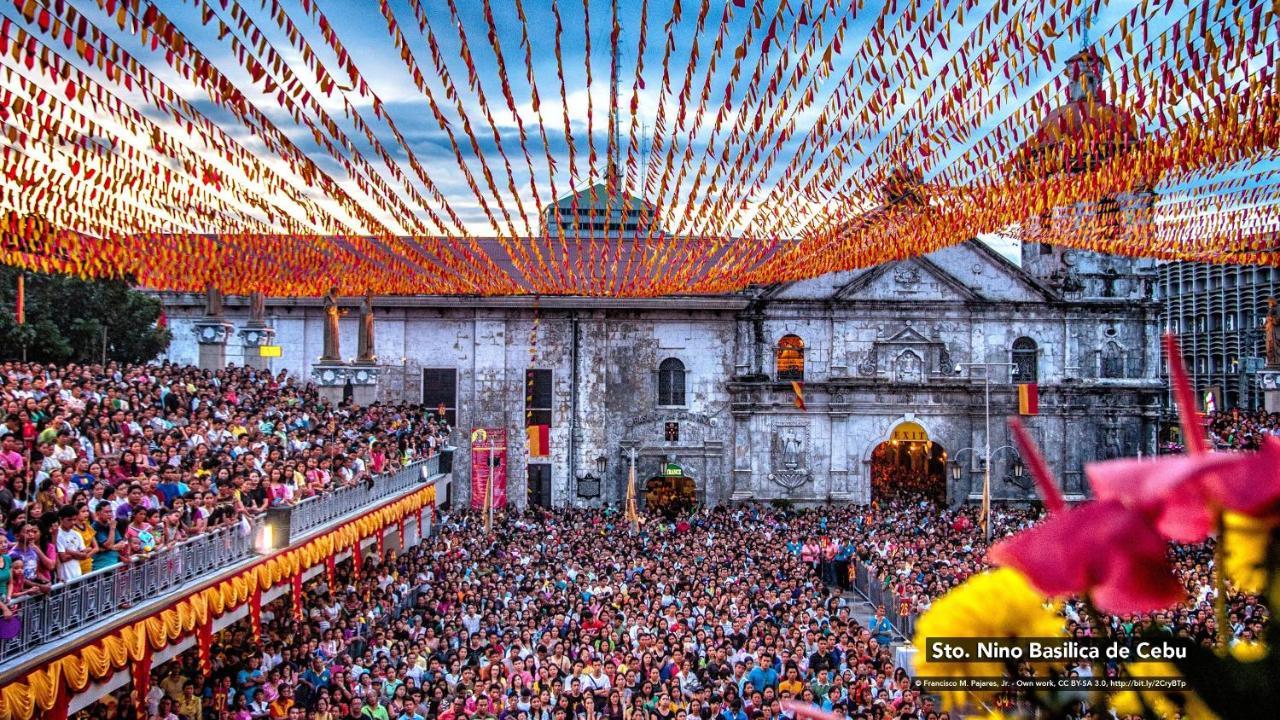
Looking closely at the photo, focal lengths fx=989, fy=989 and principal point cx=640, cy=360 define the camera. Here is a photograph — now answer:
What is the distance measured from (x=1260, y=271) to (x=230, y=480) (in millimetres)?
56208

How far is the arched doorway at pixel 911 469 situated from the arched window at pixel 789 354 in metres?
4.70

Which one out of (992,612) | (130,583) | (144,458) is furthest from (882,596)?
(992,612)

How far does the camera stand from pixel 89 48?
8.51 m

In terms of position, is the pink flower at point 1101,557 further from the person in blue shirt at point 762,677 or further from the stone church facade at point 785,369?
the stone church facade at point 785,369

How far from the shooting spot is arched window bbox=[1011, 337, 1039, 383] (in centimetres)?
3978

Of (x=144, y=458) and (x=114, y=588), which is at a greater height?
(x=144, y=458)

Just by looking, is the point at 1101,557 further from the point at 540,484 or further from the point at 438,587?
the point at 540,484

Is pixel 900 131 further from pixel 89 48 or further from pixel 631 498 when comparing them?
pixel 631 498

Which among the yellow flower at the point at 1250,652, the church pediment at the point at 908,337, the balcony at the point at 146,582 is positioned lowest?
the balcony at the point at 146,582

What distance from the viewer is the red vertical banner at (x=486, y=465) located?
35.8 meters

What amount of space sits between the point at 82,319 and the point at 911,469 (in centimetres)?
3323

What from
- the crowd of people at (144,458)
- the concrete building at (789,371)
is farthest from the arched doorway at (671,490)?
the crowd of people at (144,458)

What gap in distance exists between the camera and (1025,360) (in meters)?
40.1

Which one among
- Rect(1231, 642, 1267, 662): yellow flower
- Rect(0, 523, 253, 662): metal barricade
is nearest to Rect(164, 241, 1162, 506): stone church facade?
Rect(0, 523, 253, 662): metal barricade
